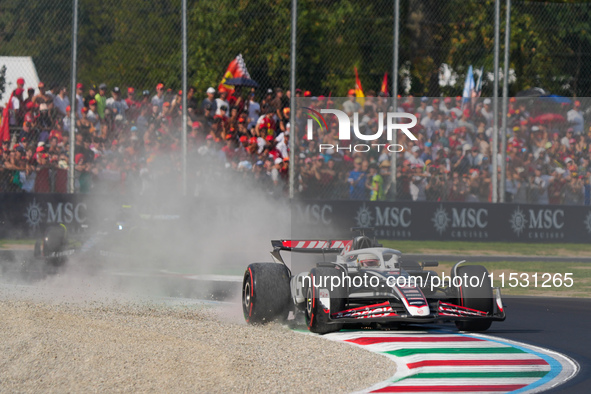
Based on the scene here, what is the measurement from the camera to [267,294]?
915 centimetres

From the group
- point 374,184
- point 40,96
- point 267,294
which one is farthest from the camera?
point 374,184

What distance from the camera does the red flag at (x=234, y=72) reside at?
1988 centimetres

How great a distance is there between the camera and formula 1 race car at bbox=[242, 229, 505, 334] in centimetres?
860

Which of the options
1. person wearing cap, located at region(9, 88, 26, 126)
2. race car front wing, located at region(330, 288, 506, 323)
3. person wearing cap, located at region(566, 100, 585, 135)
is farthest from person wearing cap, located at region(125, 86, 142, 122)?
race car front wing, located at region(330, 288, 506, 323)

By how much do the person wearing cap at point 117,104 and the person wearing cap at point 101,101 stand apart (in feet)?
0.36

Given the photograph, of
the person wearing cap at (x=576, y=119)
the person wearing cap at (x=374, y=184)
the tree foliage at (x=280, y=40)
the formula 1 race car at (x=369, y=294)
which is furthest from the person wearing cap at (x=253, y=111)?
the formula 1 race car at (x=369, y=294)

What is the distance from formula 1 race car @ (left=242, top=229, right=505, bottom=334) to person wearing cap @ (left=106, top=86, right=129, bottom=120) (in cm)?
1043

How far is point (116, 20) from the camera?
2006 cm

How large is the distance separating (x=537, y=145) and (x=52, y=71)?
1101cm

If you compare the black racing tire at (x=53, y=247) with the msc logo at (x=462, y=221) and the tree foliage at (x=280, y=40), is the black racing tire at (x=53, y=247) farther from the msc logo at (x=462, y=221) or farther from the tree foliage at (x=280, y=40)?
the msc logo at (x=462, y=221)

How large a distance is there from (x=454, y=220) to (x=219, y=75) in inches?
251

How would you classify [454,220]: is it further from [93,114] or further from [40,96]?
[40,96]

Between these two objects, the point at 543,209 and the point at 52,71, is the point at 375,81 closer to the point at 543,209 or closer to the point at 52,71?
the point at 543,209

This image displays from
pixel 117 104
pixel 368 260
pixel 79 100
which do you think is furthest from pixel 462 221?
pixel 368 260
